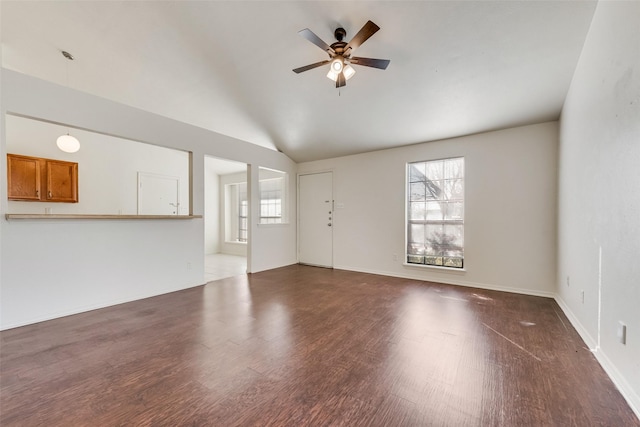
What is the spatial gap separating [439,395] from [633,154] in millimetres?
1815

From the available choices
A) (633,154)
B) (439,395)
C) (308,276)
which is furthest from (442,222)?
(439,395)

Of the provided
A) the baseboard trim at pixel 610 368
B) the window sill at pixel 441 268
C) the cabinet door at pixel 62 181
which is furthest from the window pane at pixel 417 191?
the cabinet door at pixel 62 181

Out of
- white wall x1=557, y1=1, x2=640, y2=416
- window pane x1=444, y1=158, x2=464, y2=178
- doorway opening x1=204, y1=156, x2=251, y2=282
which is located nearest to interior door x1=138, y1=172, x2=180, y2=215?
doorway opening x1=204, y1=156, x2=251, y2=282

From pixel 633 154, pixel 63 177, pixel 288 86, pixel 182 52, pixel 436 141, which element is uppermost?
pixel 182 52

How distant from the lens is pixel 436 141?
429cm

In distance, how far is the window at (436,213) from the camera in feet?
13.7

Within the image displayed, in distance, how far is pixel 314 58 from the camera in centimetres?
301

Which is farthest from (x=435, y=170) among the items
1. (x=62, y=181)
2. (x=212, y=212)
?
(x=62, y=181)

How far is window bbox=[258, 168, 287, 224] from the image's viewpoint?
20.4 ft

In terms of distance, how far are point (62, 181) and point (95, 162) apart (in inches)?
26.3

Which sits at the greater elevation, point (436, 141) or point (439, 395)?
point (436, 141)

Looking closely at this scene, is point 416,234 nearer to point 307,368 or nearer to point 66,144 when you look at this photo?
point 307,368

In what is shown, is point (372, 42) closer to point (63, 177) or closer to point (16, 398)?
point (16, 398)

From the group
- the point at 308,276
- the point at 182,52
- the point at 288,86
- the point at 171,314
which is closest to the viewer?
the point at 171,314
